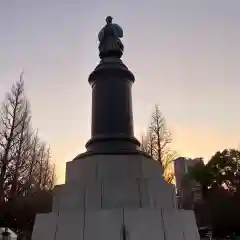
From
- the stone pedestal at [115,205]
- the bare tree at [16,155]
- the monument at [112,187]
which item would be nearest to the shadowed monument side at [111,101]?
the monument at [112,187]

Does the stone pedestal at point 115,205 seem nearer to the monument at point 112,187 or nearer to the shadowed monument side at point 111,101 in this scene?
the monument at point 112,187

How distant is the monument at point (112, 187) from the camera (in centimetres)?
484

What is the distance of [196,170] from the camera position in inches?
1084

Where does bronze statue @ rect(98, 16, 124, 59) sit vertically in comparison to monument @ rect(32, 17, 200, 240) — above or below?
above

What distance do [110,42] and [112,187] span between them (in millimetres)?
3400

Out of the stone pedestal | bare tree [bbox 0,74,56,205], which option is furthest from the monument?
bare tree [bbox 0,74,56,205]

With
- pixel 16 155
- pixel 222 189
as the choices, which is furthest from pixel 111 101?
pixel 222 189

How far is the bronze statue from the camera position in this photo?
7031 mm

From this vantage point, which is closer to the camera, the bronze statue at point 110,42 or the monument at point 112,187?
the monument at point 112,187

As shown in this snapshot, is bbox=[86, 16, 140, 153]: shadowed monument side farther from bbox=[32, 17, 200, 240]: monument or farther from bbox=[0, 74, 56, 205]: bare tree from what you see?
bbox=[0, 74, 56, 205]: bare tree

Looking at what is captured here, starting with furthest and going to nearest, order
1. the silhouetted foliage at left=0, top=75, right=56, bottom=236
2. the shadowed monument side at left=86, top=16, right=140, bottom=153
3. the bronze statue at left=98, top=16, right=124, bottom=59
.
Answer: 1. the silhouetted foliage at left=0, top=75, right=56, bottom=236
2. the bronze statue at left=98, top=16, right=124, bottom=59
3. the shadowed monument side at left=86, top=16, right=140, bottom=153

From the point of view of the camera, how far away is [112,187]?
5.34m

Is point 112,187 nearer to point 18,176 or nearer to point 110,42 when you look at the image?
point 110,42

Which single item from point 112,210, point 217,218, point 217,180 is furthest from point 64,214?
point 217,180
